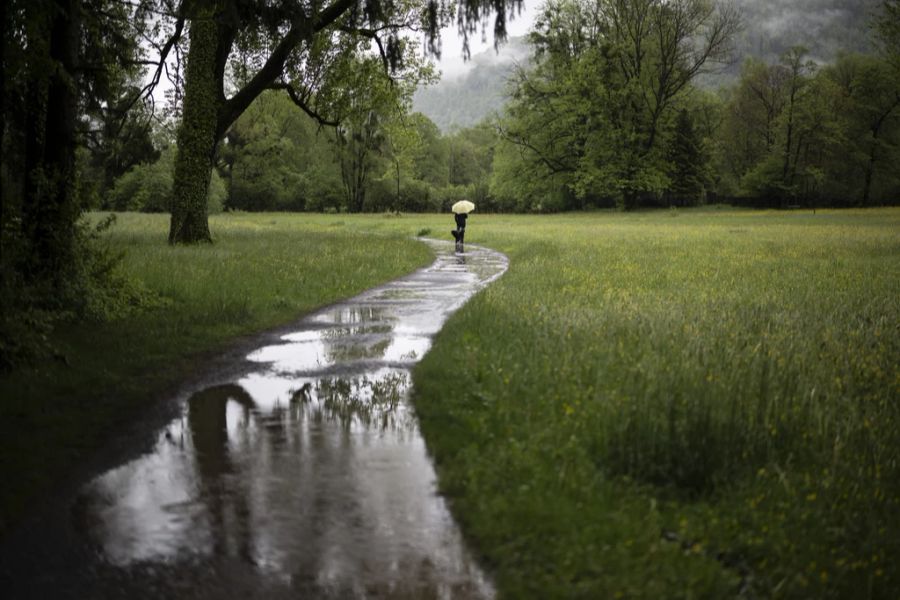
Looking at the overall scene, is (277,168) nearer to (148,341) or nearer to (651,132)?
(651,132)

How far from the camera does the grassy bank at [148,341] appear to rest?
5.55 meters

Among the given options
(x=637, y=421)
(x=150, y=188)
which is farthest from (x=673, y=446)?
(x=150, y=188)

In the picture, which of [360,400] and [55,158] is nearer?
[360,400]

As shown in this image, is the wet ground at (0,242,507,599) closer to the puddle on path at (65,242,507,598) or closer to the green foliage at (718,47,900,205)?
the puddle on path at (65,242,507,598)

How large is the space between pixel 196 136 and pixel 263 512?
18.0 m

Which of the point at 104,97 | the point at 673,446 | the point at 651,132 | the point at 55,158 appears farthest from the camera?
the point at 651,132

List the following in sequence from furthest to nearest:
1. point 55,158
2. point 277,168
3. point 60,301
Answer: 1. point 277,168
2. point 55,158
3. point 60,301

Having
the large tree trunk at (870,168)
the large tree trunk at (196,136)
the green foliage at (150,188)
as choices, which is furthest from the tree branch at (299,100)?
Result: the large tree trunk at (870,168)

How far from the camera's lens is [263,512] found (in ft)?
14.6

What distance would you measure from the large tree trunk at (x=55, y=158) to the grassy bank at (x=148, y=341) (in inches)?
41.5

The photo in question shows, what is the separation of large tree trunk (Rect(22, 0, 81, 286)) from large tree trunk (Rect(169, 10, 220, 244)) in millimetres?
10493

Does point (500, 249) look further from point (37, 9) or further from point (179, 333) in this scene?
point (37, 9)

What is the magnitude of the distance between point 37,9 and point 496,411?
659cm

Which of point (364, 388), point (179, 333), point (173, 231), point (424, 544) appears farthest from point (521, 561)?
point (173, 231)
